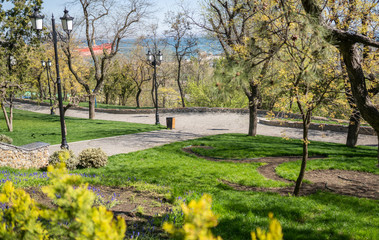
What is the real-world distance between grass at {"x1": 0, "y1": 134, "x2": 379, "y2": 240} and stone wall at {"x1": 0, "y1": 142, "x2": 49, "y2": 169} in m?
1.41

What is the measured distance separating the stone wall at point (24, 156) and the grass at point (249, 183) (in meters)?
1.41

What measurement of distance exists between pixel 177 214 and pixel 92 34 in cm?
2338

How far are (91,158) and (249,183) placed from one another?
5.74m

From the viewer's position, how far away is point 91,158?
32.5ft

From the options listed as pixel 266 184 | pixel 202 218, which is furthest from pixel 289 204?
pixel 202 218

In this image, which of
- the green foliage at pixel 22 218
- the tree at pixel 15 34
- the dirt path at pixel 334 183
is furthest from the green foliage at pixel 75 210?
the tree at pixel 15 34

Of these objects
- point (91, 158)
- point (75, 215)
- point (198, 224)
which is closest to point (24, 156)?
point (91, 158)

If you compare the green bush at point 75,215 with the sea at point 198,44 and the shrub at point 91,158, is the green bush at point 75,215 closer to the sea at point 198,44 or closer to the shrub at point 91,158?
the shrub at point 91,158

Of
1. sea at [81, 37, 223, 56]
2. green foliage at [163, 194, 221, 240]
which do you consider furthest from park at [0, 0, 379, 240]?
sea at [81, 37, 223, 56]

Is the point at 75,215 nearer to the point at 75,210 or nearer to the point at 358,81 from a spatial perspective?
the point at 75,210

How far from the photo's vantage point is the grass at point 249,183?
4.64m

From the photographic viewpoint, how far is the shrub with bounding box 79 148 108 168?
9852mm

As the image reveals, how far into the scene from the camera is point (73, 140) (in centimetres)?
1623

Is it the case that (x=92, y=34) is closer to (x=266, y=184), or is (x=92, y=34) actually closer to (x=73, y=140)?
(x=73, y=140)
